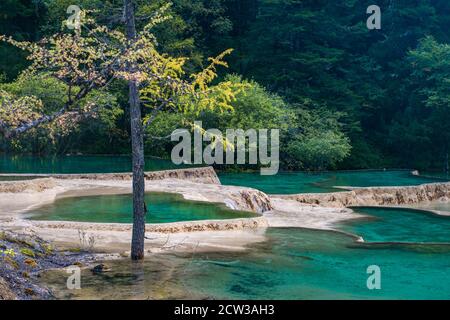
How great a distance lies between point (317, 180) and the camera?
44062 mm

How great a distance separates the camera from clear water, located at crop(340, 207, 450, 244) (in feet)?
87.6

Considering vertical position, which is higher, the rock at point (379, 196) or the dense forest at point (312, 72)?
Answer: the dense forest at point (312, 72)

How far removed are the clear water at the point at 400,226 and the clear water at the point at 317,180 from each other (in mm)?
5239

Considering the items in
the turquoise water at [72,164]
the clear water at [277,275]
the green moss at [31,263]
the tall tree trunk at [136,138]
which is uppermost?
the tall tree trunk at [136,138]

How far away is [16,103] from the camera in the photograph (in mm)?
13641

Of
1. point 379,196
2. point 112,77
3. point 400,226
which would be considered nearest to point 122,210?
point 400,226

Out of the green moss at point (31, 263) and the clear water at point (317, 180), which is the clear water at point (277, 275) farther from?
the clear water at point (317, 180)

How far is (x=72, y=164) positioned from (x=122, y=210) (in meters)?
18.8

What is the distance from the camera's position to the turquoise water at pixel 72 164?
130ft

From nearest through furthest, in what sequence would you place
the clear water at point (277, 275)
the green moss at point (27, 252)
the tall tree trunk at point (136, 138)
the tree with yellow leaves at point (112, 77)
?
the tree with yellow leaves at point (112, 77), the clear water at point (277, 275), the green moss at point (27, 252), the tall tree trunk at point (136, 138)

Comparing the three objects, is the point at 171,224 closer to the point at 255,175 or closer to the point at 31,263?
the point at 31,263

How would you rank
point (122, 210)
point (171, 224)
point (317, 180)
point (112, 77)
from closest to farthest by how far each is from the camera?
point (112, 77), point (171, 224), point (122, 210), point (317, 180)

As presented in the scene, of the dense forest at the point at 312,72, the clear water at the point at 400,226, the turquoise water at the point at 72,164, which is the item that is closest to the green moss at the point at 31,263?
the clear water at the point at 400,226
